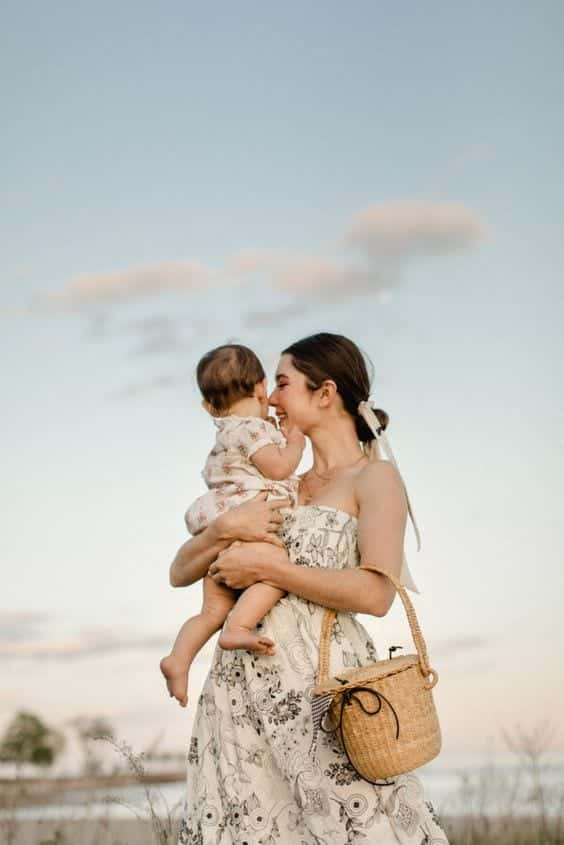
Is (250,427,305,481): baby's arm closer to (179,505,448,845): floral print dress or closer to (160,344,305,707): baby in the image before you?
(160,344,305,707): baby

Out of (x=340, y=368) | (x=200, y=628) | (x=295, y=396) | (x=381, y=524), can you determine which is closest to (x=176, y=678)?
(x=200, y=628)

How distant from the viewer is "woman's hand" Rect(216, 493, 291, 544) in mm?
3982

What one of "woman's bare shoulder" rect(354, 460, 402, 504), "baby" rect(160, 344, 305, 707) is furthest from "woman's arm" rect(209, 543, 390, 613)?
"woman's bare shoulder" rect(354, 460, 402, 504)

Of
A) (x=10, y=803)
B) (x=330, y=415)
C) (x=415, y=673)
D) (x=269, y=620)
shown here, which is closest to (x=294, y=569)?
(x=269, y=620)

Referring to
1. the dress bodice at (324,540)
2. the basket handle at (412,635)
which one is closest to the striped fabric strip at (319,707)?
the basket handle at (412,635)

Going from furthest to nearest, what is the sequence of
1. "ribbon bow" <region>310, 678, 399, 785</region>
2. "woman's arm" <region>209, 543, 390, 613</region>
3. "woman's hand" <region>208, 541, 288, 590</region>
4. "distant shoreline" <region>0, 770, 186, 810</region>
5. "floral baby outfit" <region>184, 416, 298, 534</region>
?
"distant shoreline" <region>0, 770, 186, 810</region> → "floral baby outfit" <region>184, 416, 298, 534</region> → "woman's hand" <region>208, 541, 288, 590</region> → "woman's arm" <region>209, 543, 390, 613</region> → "ribbon bow" <region>310, 678, 399, 785</region>

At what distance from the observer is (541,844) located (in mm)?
6254

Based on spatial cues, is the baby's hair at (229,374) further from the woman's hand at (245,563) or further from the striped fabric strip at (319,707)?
the striped fabric strip at (319,707)

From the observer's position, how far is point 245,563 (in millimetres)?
3814

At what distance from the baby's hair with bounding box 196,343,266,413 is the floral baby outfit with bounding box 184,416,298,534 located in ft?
0.33

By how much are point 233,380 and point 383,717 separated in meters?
1.65

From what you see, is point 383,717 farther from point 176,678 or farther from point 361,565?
point 176,678

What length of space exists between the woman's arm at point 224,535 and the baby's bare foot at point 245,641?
0.36 metres

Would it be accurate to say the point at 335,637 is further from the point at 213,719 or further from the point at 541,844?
the point at 541,844
